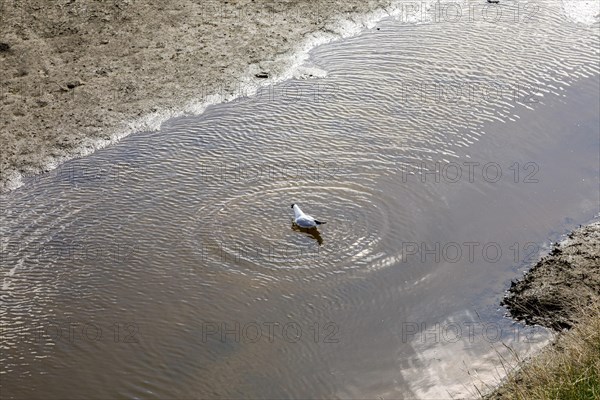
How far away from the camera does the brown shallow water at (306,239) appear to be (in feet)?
28.7

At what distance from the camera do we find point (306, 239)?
10.2 m

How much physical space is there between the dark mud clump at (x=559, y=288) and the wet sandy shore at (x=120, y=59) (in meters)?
6.06

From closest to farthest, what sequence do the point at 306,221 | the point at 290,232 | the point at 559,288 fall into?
1. the point at 559,288
2. the point at 306,221
3. the point at 290,232

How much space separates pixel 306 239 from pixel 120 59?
19.1ft

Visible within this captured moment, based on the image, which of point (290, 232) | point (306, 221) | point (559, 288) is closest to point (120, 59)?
point (290, 232)

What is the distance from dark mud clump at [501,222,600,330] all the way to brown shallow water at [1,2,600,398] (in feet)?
0.75

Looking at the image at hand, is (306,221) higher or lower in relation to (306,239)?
higher

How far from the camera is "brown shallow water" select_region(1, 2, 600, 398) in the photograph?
8742 mm

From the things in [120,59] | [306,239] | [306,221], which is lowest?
[306,239]

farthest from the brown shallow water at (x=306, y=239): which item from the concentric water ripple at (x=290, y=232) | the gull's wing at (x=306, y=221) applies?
the gull's wing at (x=306, y=221)

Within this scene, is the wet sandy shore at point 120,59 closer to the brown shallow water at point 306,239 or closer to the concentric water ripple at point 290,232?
the brown shallow water at point 306,239

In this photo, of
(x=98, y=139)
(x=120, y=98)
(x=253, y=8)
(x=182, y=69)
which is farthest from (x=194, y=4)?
(x=98, y=139)

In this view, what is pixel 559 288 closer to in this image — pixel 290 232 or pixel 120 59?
pixel 290 232

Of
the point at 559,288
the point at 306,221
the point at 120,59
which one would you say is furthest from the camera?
the point at 120,59
